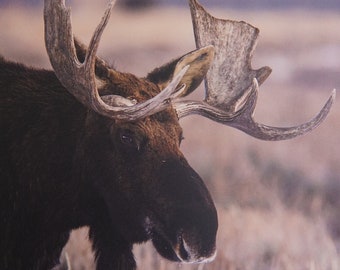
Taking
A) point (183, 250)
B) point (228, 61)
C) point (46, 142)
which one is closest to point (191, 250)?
point (183, 250)

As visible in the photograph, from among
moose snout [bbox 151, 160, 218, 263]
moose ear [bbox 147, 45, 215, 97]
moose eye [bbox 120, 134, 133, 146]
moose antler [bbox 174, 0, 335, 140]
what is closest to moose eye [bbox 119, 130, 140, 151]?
moose eye [bbox 120, 134, 133, 146]

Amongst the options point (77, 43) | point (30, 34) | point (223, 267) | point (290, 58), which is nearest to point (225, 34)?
point (290, 58)

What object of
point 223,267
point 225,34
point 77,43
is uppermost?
point 225,34

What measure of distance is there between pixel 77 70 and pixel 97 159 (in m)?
0.30

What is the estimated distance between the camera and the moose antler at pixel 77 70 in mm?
1752

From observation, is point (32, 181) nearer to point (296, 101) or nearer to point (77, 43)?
point (77, 43)

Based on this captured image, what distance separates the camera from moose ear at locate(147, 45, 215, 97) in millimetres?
2068

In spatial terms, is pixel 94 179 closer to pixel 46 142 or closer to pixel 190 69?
pixel 46 142

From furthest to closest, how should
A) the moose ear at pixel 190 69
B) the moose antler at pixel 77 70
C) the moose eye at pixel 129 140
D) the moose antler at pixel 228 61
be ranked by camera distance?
the moose antler at pixel 228 61
the moose ear at pixel 190 69
the moose eye at pixel 129 140
the moose antler at pixel 77 70

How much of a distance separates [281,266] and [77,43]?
1.17 metres

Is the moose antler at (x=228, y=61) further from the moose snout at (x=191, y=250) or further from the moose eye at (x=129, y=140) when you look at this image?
the moose snout at (x=191, y=250)

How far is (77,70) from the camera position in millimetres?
1803

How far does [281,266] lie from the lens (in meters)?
2.30

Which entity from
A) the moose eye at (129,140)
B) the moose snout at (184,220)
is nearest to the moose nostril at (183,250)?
the moose snout at (184,220)
